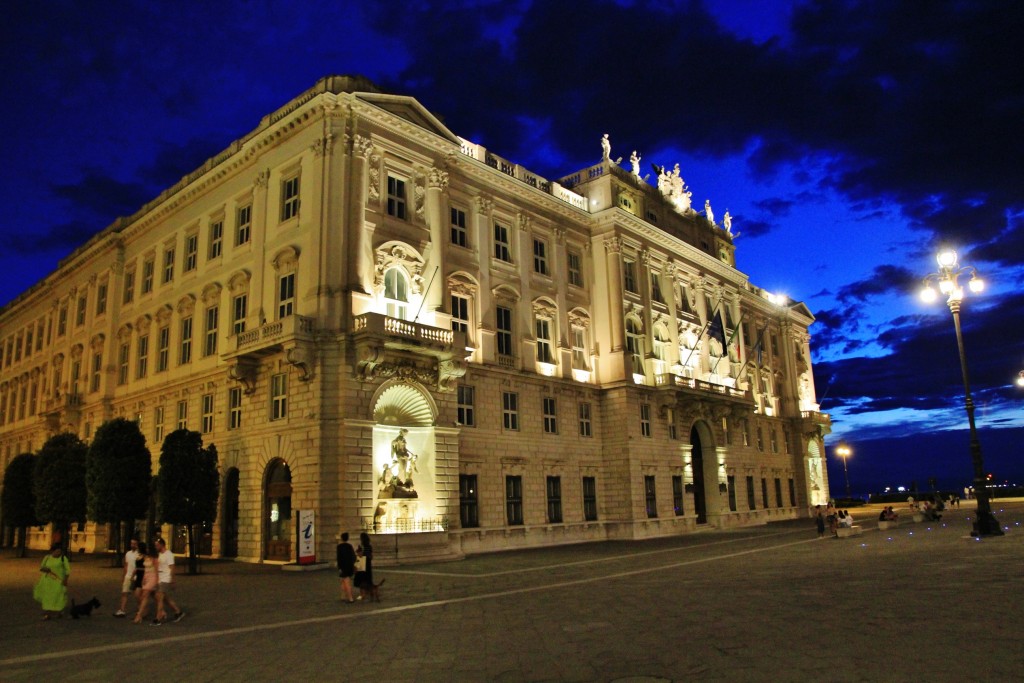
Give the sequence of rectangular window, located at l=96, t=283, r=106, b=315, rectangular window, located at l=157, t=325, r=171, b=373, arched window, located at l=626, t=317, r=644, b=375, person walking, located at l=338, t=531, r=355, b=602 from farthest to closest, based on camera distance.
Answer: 1. rectangular window, located at l=96, t=283, r=106, b=315
2. arched window, located at l=626, t=317, r=644, b=375
3. rectangular window, located at l=157, t=325, r=171, b=373
4. person walking, located at l=338, t=531, r=355, b=602

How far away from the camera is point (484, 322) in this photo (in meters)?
38.1

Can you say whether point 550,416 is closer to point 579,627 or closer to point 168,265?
point 168,265

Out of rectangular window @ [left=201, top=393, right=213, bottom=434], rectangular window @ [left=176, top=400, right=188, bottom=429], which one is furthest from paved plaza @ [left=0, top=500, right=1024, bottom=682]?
rectangular window @ [left=176, top=400, right=188, bottom=429]

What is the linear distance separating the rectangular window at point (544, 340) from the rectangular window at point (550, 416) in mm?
2347

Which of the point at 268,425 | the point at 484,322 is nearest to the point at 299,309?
the point at 268,425

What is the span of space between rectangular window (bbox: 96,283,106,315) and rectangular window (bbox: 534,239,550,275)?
2827 centimetres

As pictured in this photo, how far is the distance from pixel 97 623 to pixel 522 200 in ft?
102

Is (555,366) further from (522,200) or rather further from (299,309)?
(299,309)

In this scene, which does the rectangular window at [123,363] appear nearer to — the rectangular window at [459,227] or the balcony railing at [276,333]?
the balcony railing at [276,333]

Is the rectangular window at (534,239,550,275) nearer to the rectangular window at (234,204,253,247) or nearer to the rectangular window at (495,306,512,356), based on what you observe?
the rectangular window at (495,306,512,356)

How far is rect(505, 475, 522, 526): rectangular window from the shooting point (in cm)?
3747

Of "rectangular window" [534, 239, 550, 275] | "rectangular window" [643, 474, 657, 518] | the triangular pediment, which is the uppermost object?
the triangular pediment

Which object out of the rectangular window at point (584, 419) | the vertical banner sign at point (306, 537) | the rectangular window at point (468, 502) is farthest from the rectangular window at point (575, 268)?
the vertical banner sign at point (306, 537)

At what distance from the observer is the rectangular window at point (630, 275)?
47.9 m
